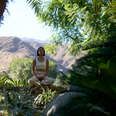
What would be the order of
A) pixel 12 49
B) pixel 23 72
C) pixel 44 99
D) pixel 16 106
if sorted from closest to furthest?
1. pixel 16 106
2. pixel 44 99
3. pixel 23 72
4. pixel 12 49

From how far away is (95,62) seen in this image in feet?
7.75

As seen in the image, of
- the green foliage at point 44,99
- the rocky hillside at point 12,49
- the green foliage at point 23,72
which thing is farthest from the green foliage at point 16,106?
the rocky hillside at point 12,49

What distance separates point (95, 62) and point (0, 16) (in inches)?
173

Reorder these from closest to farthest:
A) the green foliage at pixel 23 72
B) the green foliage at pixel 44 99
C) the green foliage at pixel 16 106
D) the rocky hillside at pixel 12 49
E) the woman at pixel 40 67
→ the green foliage at pixel 16 106
the green foliage at pixel 44 99
the woman at pixel 40 67
the green foliage at pixel 23 72
the rocky hillside at pixel 12 49

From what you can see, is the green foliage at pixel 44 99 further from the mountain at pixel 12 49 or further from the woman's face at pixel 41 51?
the mountain at pixel 12 49

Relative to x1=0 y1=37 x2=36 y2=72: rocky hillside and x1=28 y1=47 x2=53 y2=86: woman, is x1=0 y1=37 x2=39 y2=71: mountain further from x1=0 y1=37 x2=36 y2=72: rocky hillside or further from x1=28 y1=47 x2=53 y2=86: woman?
x1=28 y1=47 x2=53 y2=86: woman

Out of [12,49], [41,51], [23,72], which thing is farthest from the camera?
[12,49]

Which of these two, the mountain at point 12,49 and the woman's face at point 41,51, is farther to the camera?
the mountain at point 12,49

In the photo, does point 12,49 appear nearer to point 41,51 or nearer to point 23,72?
point 23,72

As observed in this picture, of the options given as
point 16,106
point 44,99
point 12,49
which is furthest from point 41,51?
point 12,49

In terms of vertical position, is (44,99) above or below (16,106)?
below

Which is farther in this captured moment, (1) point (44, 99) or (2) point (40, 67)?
(2) point (40, 67)

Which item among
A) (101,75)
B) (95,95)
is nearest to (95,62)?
(101,75)

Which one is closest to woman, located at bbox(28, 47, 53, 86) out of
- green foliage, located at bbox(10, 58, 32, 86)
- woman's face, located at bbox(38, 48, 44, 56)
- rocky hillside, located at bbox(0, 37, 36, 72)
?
woman's face, located at bbox(38, 48, 44, 56)
